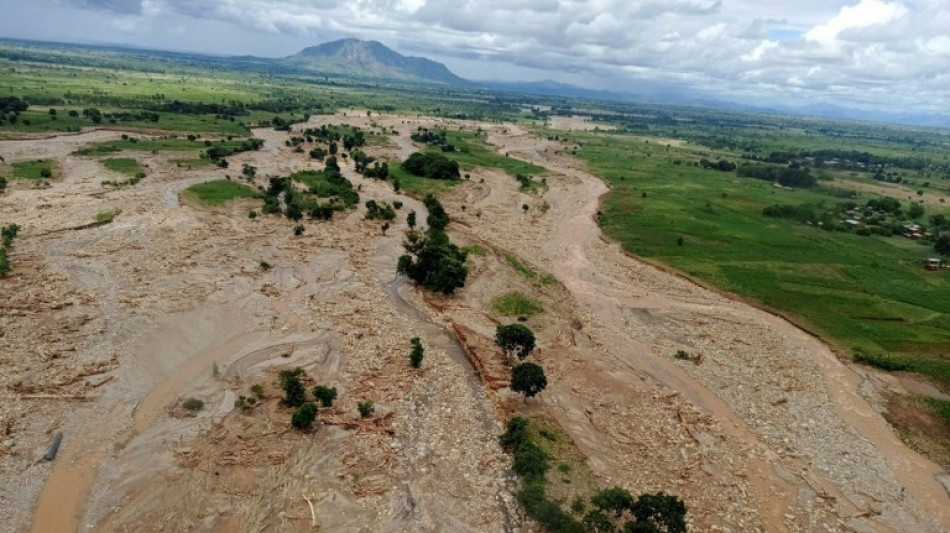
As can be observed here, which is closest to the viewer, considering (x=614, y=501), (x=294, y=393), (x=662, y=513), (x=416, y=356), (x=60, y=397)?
(x=662, y=513)

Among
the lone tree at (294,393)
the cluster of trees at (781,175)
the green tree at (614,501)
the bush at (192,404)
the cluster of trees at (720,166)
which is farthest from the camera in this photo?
the cluster of trees at (720,166)

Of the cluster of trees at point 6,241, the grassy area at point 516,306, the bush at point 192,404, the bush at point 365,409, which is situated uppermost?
the cluster of trees at point 6,241

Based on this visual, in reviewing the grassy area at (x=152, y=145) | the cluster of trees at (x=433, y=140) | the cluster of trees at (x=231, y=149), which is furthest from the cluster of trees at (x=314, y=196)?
the cluster of trees at (x=433, y=140)

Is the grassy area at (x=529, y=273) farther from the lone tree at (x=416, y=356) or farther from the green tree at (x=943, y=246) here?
the green tree at (x=943, y=246)

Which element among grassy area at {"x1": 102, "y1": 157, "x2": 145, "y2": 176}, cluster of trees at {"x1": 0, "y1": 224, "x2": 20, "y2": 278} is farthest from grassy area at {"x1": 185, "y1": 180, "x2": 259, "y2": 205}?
cluster of trees at {"x1": 0, "y1": 224, "x2": 20, "y2": 278}

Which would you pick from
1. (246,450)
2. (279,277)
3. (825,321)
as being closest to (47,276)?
(279,277)

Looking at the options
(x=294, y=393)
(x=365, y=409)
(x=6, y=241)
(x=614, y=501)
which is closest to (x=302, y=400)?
(x=294, y=393)

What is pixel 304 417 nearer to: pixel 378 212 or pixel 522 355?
pixel 522 355
